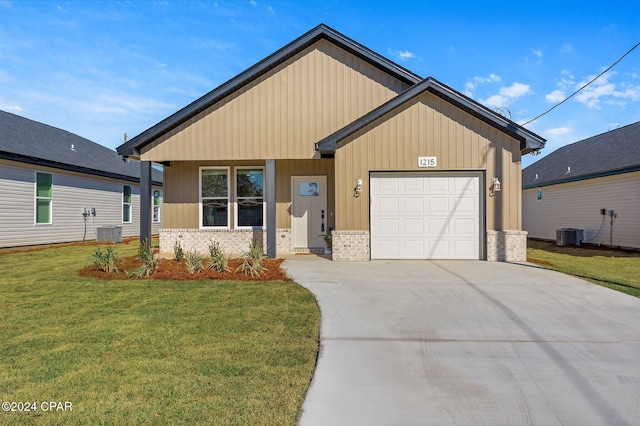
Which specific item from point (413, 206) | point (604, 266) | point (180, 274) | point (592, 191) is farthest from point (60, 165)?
point (592, 191)

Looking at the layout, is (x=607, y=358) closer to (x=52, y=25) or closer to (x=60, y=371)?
(x=60, y=371)

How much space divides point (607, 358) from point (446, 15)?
13736mm

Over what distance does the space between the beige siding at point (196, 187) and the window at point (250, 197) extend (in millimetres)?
285

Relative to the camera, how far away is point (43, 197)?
49.6ft

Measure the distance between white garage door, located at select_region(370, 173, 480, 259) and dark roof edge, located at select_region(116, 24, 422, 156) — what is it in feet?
11.4

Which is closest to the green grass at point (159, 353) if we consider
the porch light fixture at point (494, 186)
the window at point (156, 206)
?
the porch light fixture at point (494, 186)

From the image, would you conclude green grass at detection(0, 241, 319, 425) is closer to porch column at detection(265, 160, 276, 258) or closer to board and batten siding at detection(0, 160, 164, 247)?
porch column at detection(265, 160, 276, 258)

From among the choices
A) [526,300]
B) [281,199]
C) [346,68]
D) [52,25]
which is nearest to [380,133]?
[346,68]

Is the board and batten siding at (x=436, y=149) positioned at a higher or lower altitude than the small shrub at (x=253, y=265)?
higher

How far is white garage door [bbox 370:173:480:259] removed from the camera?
33.4 ft

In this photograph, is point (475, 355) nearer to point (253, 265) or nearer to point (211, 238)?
point (253, 265)

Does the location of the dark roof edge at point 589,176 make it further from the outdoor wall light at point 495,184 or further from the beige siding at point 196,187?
the beige siding at point 196,187

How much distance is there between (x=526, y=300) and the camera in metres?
5.98

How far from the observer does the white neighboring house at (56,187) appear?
1372cm
